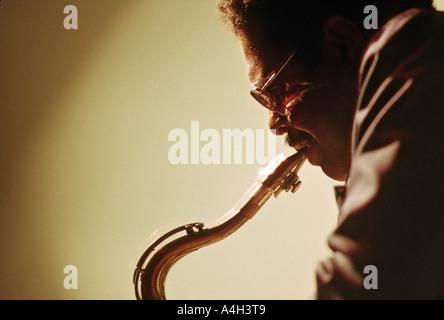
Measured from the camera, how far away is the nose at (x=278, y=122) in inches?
56.4

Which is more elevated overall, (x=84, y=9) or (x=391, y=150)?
(x=84, y=9)

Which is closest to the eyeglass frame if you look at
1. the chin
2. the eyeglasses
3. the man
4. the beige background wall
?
the eyeglasses

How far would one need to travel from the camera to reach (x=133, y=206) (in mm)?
2225

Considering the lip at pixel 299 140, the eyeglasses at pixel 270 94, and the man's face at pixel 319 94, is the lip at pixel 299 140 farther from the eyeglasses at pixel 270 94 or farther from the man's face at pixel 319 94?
the eyeglasses at pixel 270 94

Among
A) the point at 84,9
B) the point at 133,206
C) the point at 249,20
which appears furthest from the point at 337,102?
the point at 84,9

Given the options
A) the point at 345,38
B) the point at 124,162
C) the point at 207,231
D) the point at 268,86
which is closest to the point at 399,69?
the point at 345,38

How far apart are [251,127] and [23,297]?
1830 millimetres

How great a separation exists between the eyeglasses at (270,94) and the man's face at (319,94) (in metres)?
0.01

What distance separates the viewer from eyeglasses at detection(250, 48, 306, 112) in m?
1.31

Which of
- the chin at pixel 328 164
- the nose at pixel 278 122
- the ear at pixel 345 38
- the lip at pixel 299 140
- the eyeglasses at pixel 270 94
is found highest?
the ear at pixel 345 38

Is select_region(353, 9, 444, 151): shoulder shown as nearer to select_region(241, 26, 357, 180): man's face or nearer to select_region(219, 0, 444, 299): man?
select_region(219, 0, 444, 299): man

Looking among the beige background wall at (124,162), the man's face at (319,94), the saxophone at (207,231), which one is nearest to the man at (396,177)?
the man's face at (319,94)
